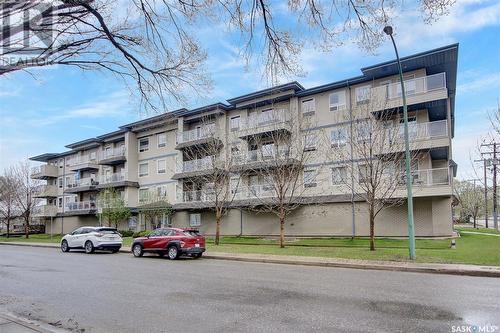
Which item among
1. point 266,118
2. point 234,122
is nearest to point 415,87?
point 266,118

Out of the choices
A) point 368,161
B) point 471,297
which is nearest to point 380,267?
point 471,297

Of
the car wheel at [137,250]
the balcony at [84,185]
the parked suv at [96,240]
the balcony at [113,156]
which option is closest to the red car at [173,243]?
the car wheel at [137,250]

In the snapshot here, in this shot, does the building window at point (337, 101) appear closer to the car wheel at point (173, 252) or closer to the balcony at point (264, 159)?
the balcony at point (264, 159)

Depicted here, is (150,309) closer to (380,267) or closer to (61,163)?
(380,267)

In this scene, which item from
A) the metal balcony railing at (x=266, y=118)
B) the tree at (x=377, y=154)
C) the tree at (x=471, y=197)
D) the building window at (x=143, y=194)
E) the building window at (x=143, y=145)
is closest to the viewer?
the tree at (x=377, y=154)

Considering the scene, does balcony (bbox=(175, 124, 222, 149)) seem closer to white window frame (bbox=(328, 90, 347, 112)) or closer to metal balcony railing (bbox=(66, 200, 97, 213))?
white window frame (bbox=(328, 90, 347, 112))

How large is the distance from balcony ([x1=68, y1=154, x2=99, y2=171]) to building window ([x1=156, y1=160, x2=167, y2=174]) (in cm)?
1248

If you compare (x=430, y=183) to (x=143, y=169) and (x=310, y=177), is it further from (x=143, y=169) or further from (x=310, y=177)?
(x=143, y=169)

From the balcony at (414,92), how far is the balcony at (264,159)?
Result: 6.46 m

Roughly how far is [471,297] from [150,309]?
7212 millimetres

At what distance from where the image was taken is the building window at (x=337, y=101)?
101ft

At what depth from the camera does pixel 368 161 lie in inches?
793

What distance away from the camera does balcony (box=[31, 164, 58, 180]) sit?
56.7m

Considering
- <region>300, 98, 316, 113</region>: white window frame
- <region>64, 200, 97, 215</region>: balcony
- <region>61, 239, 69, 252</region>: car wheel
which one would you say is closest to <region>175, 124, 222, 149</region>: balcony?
<region>300, 98, 316, 113</region>: white window frame
